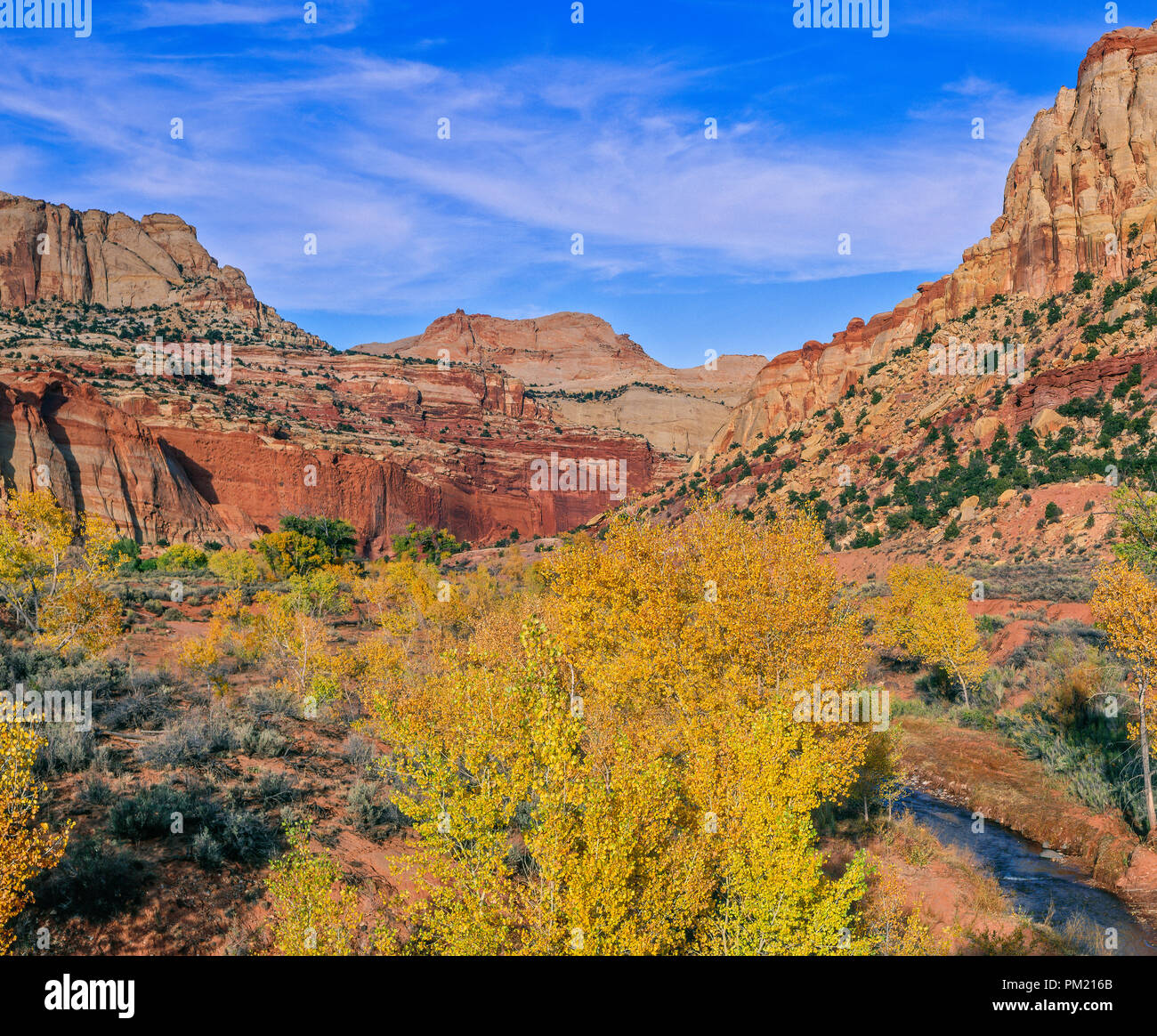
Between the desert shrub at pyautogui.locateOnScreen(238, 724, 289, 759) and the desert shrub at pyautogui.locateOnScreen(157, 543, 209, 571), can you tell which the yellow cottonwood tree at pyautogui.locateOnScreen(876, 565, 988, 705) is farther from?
the desert shrub at pyautogui.locateOnScreen(157, 543, 209, 571)

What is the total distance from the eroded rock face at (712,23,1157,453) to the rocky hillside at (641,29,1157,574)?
15cm

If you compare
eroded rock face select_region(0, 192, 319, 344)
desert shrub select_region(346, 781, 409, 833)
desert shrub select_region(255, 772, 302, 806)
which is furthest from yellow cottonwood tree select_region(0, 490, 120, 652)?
eroded rock face select_region(0, 192, 319, 344)

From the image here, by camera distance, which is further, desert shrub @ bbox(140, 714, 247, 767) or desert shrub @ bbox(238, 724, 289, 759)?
desert shrub @ bbox(238, 724, 289, 759)

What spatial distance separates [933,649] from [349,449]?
3184 inches

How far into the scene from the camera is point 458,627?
120 ft

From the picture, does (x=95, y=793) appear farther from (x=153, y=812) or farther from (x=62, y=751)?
(x=62, y=751)

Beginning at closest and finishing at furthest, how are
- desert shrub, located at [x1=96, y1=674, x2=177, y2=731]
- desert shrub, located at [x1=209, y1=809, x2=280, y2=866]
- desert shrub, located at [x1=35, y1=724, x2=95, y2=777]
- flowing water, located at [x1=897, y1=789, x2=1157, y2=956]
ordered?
desert shrub, located at [x1=209, y1=809, x2=280, y2=866] → desert shrub, located at [x1=35, y1=724, x2=95, y2=777] → flowing water, located at [x1=897, y1=789, x2=1157, y2=956] → desert shrub, located at [x1=96, y1=674, x2=177, y2=731]

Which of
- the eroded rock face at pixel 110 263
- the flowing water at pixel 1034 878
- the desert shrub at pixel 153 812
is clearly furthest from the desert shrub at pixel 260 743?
the eroded rock face at pixel 110 263

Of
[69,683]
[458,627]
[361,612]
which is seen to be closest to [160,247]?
[361,612]

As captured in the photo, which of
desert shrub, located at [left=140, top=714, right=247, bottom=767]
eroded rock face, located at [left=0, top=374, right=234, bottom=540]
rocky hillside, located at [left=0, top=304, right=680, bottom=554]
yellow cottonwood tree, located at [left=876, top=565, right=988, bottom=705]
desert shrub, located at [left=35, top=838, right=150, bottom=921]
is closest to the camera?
desert shrub, located at [left=35, top=838, right=150, bottom=921]

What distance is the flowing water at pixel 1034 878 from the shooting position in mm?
15055

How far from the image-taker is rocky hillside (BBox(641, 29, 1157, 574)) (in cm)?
4919

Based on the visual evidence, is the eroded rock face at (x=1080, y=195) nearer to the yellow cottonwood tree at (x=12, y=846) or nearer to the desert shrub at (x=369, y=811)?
the desert shrub at (x=369, y=811)

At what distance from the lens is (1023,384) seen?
57.4m
